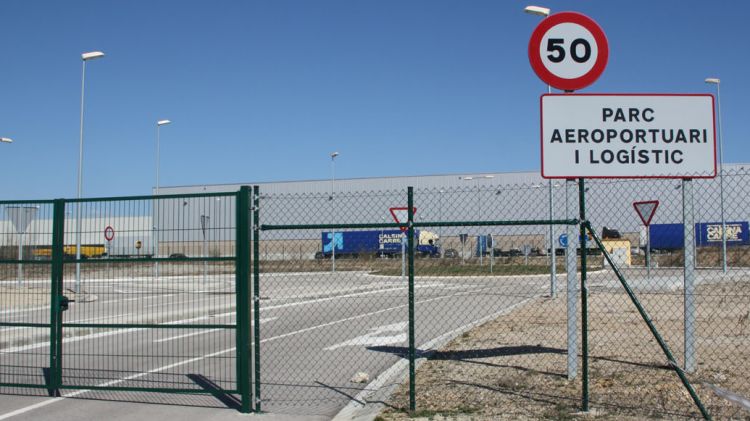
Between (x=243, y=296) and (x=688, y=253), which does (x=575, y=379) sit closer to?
(x=688, y=253)

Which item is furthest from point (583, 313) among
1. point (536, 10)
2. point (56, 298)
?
point (536, 10)

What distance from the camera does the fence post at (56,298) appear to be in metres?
7.78

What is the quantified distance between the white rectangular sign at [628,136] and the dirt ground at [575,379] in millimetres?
2131

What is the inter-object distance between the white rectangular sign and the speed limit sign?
54cm

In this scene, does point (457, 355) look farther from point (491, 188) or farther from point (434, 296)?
point (434, 296)

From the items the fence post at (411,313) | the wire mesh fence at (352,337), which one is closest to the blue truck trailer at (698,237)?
the wire mesh fence at (352,337)

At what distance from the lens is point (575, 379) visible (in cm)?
776

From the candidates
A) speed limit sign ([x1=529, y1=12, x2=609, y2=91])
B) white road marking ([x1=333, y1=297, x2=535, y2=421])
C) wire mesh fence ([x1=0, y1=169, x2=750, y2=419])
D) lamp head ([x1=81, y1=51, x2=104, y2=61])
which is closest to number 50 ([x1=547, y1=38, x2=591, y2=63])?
speed limit sign ([x1=529, y1=12, x2=609, y2=91])

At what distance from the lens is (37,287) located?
9.68m

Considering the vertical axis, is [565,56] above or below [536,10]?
below

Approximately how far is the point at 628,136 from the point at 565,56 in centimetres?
116

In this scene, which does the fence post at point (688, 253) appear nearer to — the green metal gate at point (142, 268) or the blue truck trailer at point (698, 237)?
the blue truck trailer at point (698, 237)

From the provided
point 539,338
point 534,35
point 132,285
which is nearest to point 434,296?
point 539,338

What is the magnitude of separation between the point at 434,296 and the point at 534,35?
17.3m
